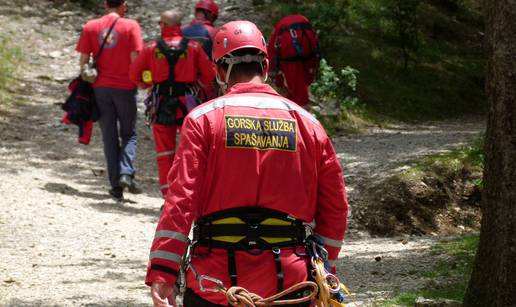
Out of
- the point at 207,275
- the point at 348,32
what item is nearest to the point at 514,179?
the point at 207,275

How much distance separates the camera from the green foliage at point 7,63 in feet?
51.1

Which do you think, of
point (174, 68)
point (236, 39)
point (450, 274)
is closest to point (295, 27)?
point (174, 68)

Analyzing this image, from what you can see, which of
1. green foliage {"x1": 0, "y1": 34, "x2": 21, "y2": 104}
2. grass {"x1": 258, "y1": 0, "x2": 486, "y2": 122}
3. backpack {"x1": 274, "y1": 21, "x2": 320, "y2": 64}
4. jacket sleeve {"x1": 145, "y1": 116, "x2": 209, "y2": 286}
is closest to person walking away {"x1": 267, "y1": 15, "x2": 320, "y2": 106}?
backpack {"x1": 274, "y1": 21, "x2": 320, "y2": 64}

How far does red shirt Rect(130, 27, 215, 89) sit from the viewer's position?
9.20 meters

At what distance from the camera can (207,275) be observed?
3.62m

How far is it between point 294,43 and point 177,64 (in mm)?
2106

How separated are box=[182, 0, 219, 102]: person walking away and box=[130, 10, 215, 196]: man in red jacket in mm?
95

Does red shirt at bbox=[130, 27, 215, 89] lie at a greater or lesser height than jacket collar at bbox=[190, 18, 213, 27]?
lesser

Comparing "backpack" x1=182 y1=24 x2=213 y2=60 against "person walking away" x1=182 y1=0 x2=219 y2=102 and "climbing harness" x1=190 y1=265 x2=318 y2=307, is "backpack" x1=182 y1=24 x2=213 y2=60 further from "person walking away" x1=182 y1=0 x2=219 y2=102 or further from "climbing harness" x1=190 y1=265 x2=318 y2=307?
"climbing harness" x1=190 y1=265 x2=318 y2=307

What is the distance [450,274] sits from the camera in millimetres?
7141

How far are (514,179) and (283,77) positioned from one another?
19.5 ft

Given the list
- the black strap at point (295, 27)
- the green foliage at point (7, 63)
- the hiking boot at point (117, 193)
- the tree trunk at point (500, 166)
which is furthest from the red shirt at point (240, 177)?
the green foliage at point (7, 63)

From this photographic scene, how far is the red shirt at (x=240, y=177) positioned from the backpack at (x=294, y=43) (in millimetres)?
7133

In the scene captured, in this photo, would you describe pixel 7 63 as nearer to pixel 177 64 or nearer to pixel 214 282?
pixel 177 64
